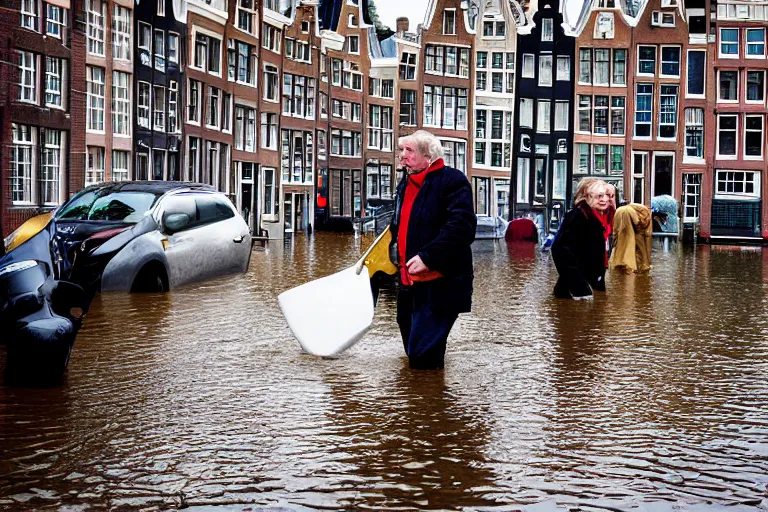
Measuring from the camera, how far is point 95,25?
1393 inches

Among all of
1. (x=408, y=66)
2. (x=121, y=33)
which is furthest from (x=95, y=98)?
(x=408, y=66)

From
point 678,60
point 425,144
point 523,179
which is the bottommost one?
point 425,144

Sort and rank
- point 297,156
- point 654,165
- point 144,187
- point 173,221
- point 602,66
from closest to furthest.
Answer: point 173,221 → point 144,187 → point 297,156 → point 654,165 → point 602,66

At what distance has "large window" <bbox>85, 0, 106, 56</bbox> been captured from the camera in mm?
35000

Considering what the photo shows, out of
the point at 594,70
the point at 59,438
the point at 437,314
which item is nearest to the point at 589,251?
the point at 437,314

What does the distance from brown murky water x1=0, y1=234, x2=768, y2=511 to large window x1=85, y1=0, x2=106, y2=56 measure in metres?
24.3

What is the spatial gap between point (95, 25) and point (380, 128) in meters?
28.7

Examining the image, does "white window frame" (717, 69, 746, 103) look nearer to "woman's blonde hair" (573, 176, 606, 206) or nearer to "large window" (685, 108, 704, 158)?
"large window" (685, 108, 704, 158)

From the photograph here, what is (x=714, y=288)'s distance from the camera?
63.6 ft

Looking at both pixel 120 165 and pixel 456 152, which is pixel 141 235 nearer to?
pixel 120 165

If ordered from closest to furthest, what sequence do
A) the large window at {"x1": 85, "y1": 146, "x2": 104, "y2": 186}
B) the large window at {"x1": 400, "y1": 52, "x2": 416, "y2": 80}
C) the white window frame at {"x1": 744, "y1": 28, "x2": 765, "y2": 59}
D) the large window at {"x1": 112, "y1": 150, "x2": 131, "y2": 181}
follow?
the large window at {"x1": 85, "y1": 146, "x2": 104, "y2": 186} < the large window at {"x1": 112, "y1": 150, "x2": 131, "y2": 181} < the white window frame at {"x1": 744, "y1": 28, "x2": 765, "y2": 59} < the large window at {"x1": 400, "y1": 52, "x2": 416, "y2": 80}

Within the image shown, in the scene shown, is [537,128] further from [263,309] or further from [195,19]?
[263,309]

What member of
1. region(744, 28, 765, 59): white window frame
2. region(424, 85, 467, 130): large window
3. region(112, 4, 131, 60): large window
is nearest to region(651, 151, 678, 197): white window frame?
region(744, 28, 765, 59): white window frame

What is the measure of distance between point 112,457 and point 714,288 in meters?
15.1
